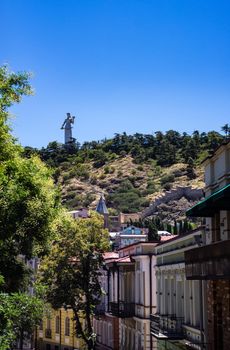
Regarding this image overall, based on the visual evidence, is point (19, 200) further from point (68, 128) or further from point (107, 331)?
point (68, 128)

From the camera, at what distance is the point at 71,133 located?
186625 mm

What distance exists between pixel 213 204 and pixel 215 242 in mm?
2435

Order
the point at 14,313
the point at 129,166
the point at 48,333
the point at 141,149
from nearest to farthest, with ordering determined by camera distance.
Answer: the point at 14,313 < the point at 48,333 < the point at 129,166 < the point at 141,149

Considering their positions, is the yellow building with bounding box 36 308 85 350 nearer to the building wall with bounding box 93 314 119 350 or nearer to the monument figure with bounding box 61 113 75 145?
the building wall with bounding box 93 314 119 350

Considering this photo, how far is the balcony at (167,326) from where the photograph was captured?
82.8 ft

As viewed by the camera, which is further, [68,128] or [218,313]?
[68,128]

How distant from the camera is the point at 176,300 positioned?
A: 26734 mm

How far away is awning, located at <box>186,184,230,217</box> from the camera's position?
54.9 feet

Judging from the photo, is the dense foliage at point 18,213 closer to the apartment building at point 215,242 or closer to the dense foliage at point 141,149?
the apartment building at point 215,242

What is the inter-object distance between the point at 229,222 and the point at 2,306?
7314mm

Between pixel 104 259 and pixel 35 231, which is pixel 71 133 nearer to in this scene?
pixel 104 259

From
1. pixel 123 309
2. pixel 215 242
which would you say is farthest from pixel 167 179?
pixel 215 242

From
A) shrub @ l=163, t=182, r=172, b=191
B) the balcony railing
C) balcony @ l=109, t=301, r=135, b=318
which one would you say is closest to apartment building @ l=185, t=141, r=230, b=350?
balcony @ l=109, t=301, r=135, b=318

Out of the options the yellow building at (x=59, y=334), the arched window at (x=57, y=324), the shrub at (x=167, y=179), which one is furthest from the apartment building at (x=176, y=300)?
the shrub at (x=167, y=179)
